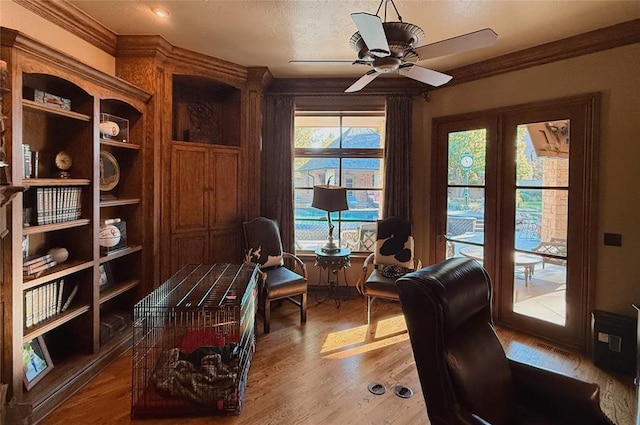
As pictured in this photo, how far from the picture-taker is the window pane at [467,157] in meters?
4.05

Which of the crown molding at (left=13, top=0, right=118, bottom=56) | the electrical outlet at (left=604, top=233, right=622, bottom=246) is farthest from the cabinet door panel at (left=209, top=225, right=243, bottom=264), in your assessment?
the electrical outlet at (left=604, top=233, right=622, bottom=246)

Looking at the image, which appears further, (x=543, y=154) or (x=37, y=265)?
(x=543, y=154)

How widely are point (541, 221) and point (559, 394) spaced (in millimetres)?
2373

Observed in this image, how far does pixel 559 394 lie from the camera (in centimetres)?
164

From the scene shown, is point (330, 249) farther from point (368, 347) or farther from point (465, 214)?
point (465, 214)

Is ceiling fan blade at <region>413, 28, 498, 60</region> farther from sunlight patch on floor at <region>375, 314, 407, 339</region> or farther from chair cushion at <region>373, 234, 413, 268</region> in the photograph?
sunlight patch on floor at <region>375, 314, 407, 339</region>

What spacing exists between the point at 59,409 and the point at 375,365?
7.50ft

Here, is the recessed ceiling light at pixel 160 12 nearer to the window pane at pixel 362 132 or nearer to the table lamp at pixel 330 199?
the table lamp at pixel 330 199

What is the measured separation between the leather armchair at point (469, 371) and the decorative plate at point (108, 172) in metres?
2.86

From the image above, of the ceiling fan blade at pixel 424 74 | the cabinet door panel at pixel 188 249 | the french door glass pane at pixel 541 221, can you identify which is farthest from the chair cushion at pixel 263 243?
the french door glass pane at pixel 541 221

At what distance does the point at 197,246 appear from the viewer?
404 cm

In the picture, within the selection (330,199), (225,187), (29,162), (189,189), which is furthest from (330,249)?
(29,162)

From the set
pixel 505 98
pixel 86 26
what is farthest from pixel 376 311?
pixel 86 26

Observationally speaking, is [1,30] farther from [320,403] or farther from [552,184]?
[552,184]
